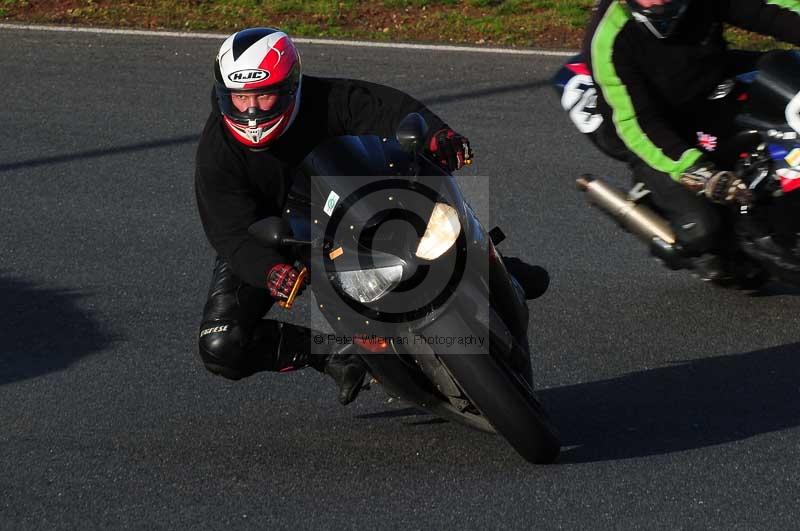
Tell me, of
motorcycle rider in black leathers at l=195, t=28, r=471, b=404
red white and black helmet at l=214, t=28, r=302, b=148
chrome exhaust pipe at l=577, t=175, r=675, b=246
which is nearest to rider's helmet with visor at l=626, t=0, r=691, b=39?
chrome exhaust pipe at l=577, t=175, r=675, b=246

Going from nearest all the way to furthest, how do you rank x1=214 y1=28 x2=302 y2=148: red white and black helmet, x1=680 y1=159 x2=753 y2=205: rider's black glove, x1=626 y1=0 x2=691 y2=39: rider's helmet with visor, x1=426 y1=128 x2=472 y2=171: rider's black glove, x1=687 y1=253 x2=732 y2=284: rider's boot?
x1=426 y1=128 x2=472 y2=171: rider's black glove < x1=214 y1=28 x2=302 y2=148: red white and black helmet < x1=680 y1=159 x2=753 y2=205: rider's black glove < x1=626 y1=0 x2=691 y2=39: rider's helmet with visor < x1=687 y1=253 x2=732 y2=284: rider's boot

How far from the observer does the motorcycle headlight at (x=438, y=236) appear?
4.02 metres

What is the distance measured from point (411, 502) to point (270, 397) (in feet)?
3.92

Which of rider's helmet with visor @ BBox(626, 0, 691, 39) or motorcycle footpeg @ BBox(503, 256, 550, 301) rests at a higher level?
rider's helmet with visor @ BBox(626, 0, 691, 39)

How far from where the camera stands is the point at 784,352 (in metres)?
5.53

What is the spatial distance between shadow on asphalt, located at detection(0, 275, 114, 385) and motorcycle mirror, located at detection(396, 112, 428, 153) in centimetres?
226

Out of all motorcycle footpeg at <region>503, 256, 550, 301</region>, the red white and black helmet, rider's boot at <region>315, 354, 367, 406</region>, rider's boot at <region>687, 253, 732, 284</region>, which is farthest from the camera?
rider's boot at <region>687, 253, 732, 284</region>

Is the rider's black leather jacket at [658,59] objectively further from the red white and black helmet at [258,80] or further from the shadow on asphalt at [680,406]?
the red white and black helmet at [258,80]

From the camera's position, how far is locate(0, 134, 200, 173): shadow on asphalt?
27.5 ft

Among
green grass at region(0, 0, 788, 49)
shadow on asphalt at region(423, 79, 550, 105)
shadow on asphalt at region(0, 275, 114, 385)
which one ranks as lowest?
green grass at region(0, 0, 788, 49)

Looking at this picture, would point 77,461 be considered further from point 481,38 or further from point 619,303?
point 481,38

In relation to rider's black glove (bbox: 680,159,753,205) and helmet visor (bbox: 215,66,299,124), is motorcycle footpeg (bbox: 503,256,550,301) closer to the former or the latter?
rider's black glove (bbox: 680,159,753,205)

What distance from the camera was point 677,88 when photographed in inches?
229

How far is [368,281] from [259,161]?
39.4 inches
